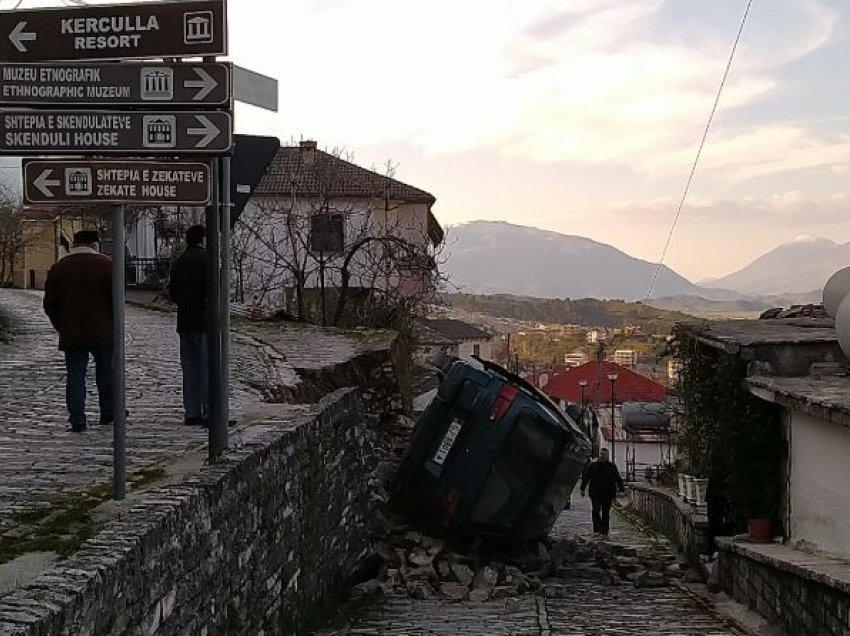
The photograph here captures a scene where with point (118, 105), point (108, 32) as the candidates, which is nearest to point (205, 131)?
point (118, 105)

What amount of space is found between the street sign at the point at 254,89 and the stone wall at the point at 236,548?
2051mm

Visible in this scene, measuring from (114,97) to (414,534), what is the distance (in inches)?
309

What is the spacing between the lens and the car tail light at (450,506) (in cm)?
1246

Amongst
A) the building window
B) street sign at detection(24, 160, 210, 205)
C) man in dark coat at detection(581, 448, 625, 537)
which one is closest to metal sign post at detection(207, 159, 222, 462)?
street sign at detection(24, 160, 210, 205)

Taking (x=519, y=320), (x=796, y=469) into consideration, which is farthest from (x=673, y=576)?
(x=519, y=320)

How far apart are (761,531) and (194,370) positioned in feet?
20.7

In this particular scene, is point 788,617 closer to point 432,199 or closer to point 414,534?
point 414,534

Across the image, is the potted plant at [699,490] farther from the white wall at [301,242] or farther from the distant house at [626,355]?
the distant house at [626,355]

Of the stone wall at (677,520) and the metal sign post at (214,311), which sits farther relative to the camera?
the stone wall at (677,520)

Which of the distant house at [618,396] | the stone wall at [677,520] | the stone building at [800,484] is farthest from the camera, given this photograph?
the distant house at [618,396]

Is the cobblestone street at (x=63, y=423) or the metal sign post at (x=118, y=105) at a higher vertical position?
the metal sign post at (x=118, y=105)

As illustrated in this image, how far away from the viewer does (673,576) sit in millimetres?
13906

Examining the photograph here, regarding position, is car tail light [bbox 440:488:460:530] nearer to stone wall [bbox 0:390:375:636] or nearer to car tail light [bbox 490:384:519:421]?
car tail light [bbox 490:384:519:421]

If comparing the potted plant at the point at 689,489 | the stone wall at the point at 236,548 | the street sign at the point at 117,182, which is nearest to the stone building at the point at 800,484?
the potted plant at the point at 689,489
